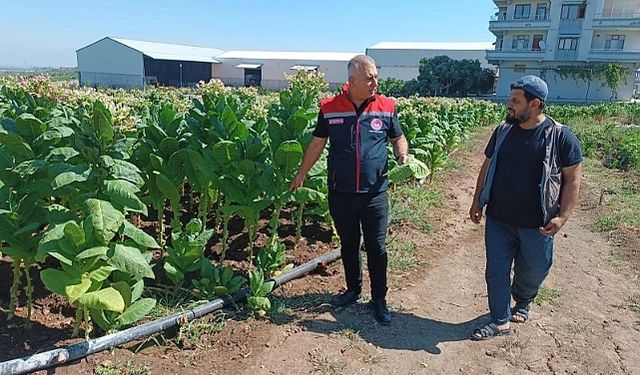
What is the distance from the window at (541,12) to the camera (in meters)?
52.5

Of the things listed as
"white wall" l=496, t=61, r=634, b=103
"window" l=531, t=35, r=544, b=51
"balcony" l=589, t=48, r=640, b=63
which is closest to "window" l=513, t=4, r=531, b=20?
"window" l=531, t=35, r=544, b=51

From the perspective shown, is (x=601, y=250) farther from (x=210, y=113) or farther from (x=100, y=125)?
(x=100, y=125)

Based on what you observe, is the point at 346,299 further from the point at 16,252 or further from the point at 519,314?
the point at 16,252

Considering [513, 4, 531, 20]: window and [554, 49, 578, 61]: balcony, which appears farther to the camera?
[513, 4, 531, 20]: window

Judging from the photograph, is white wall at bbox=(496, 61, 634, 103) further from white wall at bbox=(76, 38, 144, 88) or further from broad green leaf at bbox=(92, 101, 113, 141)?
broad green leaf at bbox=(92, 101, 113, 141)

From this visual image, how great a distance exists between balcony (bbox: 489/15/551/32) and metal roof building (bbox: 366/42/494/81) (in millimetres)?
9423

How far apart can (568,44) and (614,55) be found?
15.0ft

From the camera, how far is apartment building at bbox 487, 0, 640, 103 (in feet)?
160

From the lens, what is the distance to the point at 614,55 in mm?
48781

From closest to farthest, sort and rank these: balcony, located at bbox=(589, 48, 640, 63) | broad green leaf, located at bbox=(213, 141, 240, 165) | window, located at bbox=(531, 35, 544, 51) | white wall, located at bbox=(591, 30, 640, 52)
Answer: broad green leaf, located at bbox=(213, 141, 240, 165)
balcony, located at bbox=(589, 48, 640, 63)
white wall, located at bbox=(591, 30, 640, 52)
window, located at bbox=(531, 35, 544, 51)

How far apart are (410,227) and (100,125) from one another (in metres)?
3.92

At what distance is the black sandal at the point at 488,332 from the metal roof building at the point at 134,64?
5864 centimetres

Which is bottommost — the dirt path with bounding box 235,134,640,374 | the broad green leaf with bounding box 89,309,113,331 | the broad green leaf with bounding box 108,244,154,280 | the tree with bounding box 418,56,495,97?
the dirt path with bounding box 235,134,640,374

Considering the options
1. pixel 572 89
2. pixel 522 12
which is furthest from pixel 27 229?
pixel 522 12
